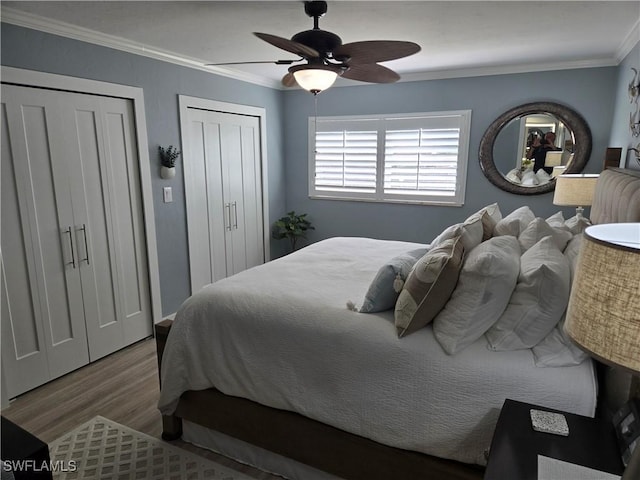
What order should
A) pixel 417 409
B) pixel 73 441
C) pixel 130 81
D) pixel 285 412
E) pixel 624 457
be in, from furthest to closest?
pixel 130 81, pixel 73 441, pixel 285 412, pixel 417 409, pixel 624 457

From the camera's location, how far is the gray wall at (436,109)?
3678mm

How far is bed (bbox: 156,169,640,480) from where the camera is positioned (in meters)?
1.53

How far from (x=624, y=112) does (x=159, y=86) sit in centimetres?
362

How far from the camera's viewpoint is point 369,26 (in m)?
2.66

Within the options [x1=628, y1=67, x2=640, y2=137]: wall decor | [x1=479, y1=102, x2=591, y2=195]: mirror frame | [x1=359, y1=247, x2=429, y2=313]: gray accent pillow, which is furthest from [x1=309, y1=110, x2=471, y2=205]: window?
[x1=359, y1=247, x2=429, y2=313]: gray accent pillow

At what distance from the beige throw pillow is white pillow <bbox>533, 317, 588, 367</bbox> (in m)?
0.39

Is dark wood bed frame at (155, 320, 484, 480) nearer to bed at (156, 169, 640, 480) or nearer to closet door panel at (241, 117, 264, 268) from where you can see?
bed at (156, 169, 640, 480)

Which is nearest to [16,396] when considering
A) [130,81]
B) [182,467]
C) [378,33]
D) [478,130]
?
[182,467]

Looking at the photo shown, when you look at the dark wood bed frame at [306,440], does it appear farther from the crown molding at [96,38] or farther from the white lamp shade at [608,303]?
the crown molding at [96,38]

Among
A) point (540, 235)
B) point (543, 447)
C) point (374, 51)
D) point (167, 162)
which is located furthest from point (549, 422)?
point (167, 162)

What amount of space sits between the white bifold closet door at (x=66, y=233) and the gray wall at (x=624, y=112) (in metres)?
3.56

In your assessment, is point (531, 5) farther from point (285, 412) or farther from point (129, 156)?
point (129, 156)

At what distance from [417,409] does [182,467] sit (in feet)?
4.19

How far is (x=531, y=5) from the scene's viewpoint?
2318 millimetres
